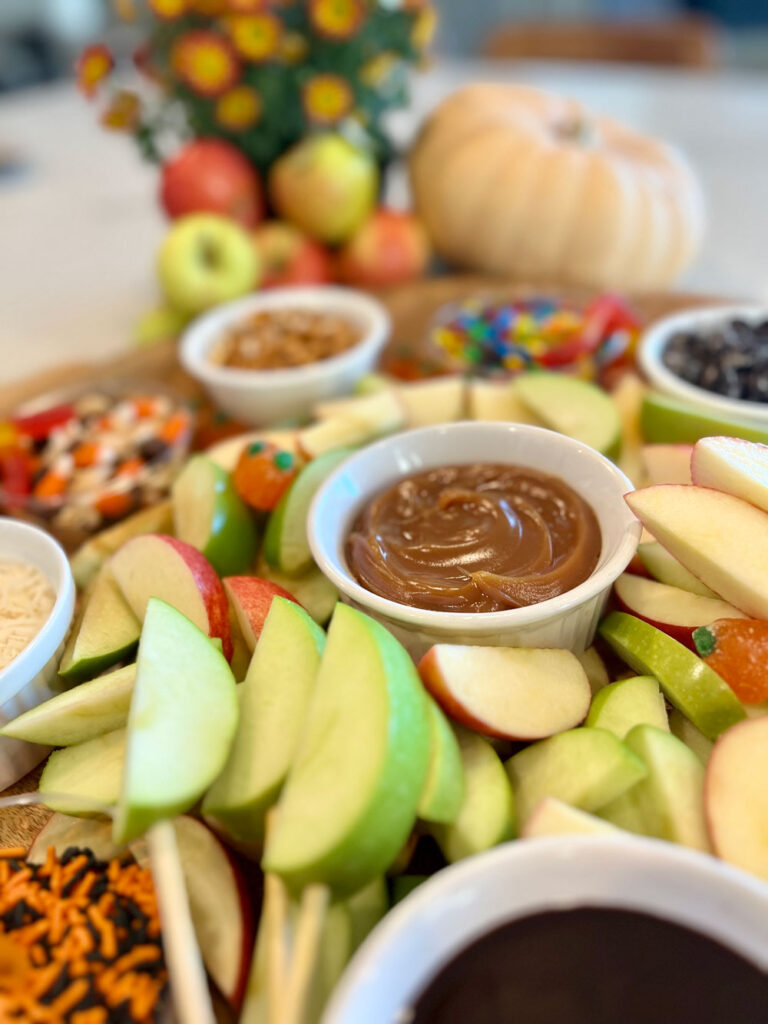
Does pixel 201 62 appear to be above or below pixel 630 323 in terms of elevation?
above

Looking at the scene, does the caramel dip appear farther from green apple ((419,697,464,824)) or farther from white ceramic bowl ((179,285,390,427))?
white ceramic bowl ((179,285,390,427))

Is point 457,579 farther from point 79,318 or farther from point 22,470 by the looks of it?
point 79,318

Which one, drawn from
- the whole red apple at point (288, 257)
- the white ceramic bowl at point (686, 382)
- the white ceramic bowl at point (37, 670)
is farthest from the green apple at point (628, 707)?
the whole red apple at point (288, 257)

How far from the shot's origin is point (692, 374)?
2027 millimetres

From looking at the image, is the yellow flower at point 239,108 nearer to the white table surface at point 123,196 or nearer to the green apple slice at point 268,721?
the white table surface at point 123,196

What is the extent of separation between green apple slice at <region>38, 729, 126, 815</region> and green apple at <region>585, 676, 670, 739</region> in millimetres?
756

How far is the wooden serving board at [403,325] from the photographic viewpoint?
100 inches

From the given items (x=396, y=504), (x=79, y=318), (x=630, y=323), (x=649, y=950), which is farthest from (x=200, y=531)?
(x=79, y=318)

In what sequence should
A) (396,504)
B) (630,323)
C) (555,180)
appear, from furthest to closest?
(555,180) → (630,323) → (396,504)

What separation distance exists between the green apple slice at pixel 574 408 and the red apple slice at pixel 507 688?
0.66m

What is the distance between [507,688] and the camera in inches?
49.4

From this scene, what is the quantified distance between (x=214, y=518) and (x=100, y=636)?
333mm

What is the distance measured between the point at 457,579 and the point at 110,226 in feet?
10.8

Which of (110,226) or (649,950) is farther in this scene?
(110,226)
